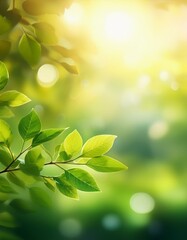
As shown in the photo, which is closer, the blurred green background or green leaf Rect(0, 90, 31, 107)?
green leaf Rect(0, 90, 31, 107)

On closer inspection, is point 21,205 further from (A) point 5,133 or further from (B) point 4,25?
(B) point 4,25

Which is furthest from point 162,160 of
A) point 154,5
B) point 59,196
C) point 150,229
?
point 154,5

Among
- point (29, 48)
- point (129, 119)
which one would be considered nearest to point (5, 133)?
point (29, 48)

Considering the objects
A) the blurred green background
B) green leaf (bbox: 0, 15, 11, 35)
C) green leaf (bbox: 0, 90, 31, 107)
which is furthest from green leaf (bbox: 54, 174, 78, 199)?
the blurred green background

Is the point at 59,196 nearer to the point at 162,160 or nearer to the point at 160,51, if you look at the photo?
the point at 162,160

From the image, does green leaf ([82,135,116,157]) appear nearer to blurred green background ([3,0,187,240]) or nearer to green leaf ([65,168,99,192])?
green leaf ([65,168,99,192])
